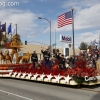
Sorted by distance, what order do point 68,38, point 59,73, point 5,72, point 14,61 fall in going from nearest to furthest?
point 59,73 < point 5,72 < point 14,61 < point 68,38

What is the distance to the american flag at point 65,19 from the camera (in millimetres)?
22859

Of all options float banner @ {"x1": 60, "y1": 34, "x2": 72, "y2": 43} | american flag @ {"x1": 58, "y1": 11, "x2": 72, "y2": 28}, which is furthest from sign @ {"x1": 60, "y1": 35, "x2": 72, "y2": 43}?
american flag @ {"x1": 58, "y1": 11, "x2": 72, "y2": 28}

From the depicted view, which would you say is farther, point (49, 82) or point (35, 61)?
point (35, 61)

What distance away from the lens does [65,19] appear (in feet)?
76.6

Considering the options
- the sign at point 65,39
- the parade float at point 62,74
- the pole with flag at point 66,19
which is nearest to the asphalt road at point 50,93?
the parade float at point 62,74

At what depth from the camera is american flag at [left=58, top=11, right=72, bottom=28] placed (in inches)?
900

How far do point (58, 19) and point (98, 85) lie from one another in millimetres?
13354

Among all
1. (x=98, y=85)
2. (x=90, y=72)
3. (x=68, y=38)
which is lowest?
(x=98, y=85)

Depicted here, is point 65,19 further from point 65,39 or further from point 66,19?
point 65,39

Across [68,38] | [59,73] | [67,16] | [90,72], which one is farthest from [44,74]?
[68,38]

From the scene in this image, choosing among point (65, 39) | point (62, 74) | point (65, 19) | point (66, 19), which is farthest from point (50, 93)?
point (65, 39)

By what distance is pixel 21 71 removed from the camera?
1586cm

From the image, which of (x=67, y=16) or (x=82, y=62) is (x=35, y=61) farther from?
(x=67, y=16)

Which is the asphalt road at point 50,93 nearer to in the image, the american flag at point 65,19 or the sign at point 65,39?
the american flag at point 65,19
